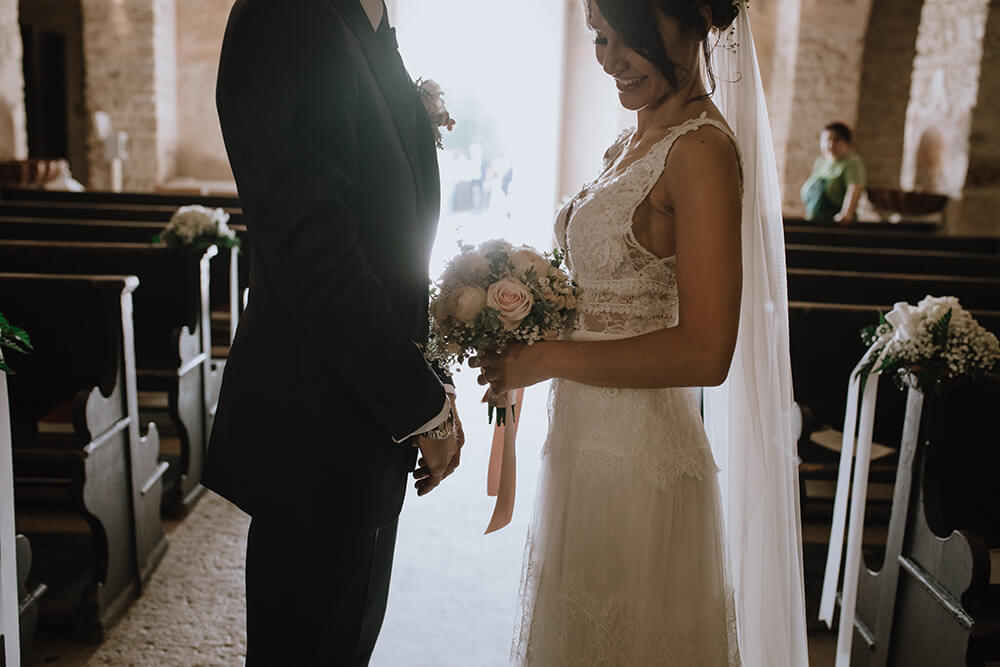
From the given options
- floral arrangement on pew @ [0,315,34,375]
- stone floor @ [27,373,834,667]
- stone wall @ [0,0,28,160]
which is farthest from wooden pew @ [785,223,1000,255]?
stone wall @ [0,0,28,160]

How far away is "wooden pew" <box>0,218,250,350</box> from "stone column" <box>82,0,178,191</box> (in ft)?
20.1

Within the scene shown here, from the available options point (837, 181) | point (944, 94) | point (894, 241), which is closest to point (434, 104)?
point (894, 241)

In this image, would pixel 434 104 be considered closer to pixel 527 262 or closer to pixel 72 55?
pixel 527 262

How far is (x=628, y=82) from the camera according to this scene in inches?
58.0

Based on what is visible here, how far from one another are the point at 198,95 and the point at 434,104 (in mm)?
10271

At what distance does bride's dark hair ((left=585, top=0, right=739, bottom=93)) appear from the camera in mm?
1357

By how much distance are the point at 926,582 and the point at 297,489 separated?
66.6 inches

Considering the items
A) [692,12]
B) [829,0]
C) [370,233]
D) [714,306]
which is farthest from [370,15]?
[829,0]

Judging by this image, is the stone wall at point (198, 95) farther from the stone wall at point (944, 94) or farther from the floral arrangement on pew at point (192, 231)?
the stone wall at point (944, 94)

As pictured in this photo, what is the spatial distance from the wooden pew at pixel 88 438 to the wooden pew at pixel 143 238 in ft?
3.94

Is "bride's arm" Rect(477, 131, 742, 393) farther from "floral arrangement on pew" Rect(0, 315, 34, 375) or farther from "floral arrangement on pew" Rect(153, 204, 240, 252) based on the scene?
"floral arrangement on pew" Rect(153, 204, 240, 252)

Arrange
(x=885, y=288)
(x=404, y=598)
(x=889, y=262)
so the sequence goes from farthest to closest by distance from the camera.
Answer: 1. (x=889, y=262)
2. (x=885, y=288)
3. (x=404, y=598)

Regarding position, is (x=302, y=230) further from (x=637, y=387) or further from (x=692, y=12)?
(x=692, y=12)

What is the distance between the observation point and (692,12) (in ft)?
4.54
